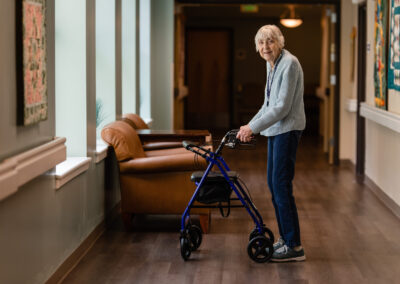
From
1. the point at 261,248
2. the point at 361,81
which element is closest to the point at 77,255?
the point at 261,248

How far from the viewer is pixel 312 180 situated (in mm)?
8383

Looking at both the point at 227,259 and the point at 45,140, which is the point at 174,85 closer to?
the point at 227,259

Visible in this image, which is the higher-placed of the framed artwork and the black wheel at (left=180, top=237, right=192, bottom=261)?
the framed artwork

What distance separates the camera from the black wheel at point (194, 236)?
16.2 ft

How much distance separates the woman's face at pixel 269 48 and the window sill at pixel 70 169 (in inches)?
57.2

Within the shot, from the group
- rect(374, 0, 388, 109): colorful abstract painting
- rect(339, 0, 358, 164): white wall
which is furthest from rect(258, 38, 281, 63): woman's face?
rect(339, 0, 358, 164): white wall

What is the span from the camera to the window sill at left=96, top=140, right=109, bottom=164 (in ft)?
17.6

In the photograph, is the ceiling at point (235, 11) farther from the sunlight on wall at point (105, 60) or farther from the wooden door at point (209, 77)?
the sunlight on wall at point (105, 60)

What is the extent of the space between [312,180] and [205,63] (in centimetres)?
833

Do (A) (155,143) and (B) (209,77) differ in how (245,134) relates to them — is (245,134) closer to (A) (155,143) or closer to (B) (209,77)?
(A) (155,143)

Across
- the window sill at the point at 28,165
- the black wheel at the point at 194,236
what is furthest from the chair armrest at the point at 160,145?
the window sill at the point at 28,165

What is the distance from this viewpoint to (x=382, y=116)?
265 inches

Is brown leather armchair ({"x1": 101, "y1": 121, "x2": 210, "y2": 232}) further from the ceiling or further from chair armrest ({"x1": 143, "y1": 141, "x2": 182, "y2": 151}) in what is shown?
the ceiling

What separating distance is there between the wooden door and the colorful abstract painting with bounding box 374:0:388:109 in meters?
9.02
